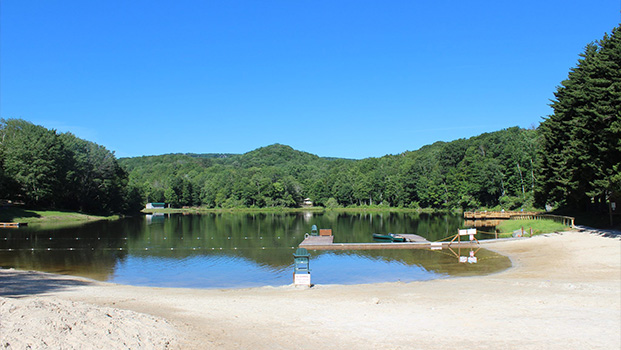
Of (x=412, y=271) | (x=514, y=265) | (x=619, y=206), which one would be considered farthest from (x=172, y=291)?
(x=619, y=206)

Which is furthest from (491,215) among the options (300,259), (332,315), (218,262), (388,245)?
(332,315)

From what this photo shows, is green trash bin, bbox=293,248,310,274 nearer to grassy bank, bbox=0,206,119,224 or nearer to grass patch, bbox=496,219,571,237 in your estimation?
grass patch, bbox=496,219,571,237

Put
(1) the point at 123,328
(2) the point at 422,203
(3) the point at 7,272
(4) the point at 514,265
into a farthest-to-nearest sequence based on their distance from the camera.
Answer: (2) the point at 422,203
(4) the point at 514,265
(3) the point at 7,272
(1) the point at 123,328

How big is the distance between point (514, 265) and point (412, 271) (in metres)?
6.22

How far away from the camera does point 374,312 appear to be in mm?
12898

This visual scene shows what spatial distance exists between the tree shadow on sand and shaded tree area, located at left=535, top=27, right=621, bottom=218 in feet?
114

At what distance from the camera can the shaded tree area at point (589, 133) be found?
99.8 ft

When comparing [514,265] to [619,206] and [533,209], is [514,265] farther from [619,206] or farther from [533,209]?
[533,209]

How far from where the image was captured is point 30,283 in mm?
18828

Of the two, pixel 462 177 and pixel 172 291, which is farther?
pixel 462 177

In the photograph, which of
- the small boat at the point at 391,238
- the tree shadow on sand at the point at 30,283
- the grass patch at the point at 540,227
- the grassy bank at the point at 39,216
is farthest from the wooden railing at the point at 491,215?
the grassy bank at the point at 39,216

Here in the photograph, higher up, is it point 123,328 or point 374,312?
point 123,328

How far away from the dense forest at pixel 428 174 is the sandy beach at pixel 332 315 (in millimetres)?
16650

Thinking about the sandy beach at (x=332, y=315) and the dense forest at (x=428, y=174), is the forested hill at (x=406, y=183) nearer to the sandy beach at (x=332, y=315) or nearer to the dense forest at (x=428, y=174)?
the dense forest at (x=428, y=174)
